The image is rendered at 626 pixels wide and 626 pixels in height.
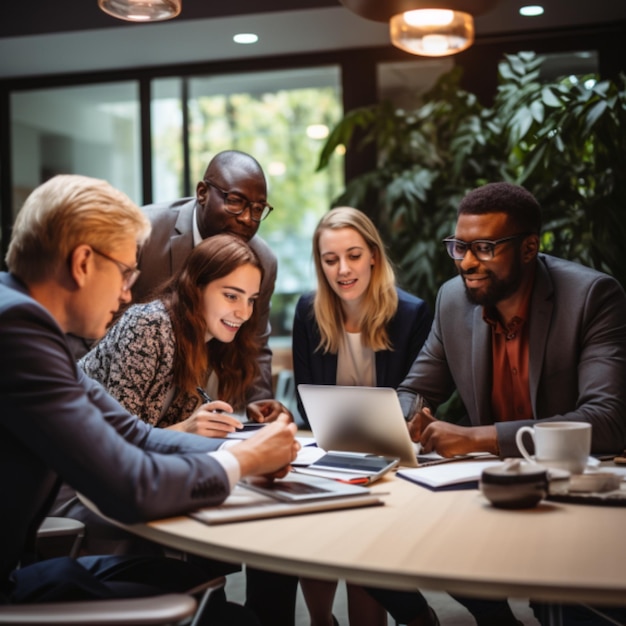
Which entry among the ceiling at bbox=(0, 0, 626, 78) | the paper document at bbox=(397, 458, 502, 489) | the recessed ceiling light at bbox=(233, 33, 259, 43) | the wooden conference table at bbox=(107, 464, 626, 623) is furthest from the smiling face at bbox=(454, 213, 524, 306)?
the recessed ceiling light at bbox=(233, 33, 259, 43)

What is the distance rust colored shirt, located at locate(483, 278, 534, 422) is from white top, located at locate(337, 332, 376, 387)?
77cm

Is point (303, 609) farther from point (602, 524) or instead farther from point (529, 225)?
point (602, 524)

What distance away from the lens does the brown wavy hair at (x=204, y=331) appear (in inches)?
109

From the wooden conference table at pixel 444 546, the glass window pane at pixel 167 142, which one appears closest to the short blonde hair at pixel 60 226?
the wooden conference table at pixel 444 546

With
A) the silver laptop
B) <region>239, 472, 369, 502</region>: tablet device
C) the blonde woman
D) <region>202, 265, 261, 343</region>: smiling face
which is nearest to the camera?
<region>239, 472, 369, 502</region>: tablet device

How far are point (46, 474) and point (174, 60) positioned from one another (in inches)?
210

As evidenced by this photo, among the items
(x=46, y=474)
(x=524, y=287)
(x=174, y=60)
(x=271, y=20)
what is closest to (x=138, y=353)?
(x=46, y=474)

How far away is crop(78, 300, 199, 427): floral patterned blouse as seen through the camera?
2648mm

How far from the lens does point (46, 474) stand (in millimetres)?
1665

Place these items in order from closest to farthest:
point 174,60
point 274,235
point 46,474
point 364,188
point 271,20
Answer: point 46,474 < point 364,188 < point 271,20 < point 174,60 < point 274,235

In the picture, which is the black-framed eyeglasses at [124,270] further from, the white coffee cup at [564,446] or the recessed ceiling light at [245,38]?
the recessed ceiling light at [245,38]

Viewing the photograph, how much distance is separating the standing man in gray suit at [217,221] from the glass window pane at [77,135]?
3.38m

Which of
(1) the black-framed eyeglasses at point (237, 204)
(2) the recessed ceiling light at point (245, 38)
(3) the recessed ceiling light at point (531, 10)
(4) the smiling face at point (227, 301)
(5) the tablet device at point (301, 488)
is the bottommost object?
(5) the tablet device at point (301, 488)

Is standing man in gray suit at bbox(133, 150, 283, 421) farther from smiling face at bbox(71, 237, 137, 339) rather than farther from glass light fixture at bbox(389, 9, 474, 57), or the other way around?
smiling face at bbox(71, 237, 137, 339)
